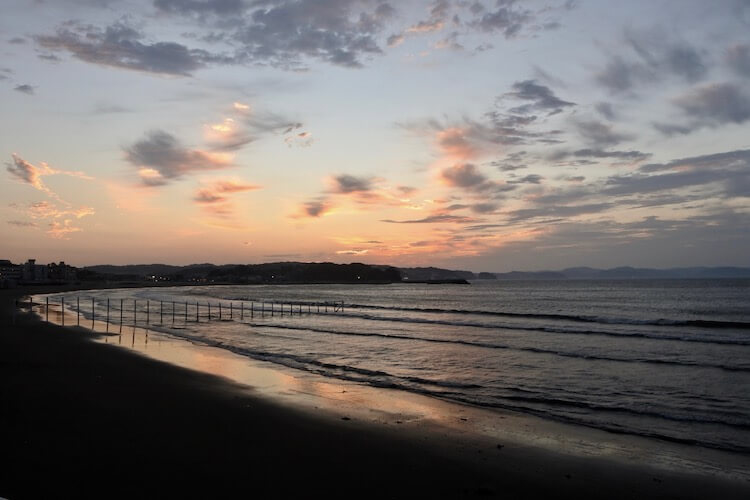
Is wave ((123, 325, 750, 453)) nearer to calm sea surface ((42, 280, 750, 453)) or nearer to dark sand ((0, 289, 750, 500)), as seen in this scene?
calm sea surface ((42, 280, 750, 453))

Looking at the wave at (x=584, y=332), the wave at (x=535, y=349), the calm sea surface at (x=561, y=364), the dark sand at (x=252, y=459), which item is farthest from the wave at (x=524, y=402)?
the wave at (x=584, y=332)

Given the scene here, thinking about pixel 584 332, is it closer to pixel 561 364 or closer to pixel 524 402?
pixel 561 364

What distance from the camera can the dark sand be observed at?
277 inches

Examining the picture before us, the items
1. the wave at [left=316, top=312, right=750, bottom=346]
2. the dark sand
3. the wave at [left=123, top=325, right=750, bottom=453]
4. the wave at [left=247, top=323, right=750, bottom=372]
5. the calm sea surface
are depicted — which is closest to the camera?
the dark sand

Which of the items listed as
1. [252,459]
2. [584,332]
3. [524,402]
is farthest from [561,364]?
[252,459]

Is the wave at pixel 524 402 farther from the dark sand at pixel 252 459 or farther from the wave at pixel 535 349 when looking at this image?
the wave at pixel 535 349

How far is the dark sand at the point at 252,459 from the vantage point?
277 inches

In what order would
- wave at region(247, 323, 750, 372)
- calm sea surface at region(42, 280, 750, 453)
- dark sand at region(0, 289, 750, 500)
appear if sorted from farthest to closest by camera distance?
wave at region(247, 323, 750, 372), calm sea surface at region(42, 280, 750, 453), dark sand at region(0, 289, 750, 500)

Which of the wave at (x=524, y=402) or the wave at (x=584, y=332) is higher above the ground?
the wave at (x=524, y=402)

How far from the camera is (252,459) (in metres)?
8.30

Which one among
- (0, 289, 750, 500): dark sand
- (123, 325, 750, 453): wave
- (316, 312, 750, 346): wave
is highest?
(0, 289, 750, 500): dark sand

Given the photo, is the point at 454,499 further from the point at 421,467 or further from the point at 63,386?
the point at 63,386

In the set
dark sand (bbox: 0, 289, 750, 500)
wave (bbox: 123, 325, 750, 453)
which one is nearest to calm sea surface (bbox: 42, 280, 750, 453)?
wave (bbox: 123, 325, 750, 453)

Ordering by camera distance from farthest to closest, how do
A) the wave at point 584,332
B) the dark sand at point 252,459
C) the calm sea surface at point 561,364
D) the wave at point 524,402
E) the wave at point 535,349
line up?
the wave at point 584,332 < the wave at point 535,349 < the calm sea surface at point 561,364 < the wave at point 524,402 < the dark sand at point 252,459
